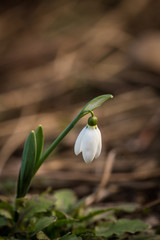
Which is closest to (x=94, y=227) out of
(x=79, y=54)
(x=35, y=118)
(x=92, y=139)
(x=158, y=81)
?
(x=92, y=139)

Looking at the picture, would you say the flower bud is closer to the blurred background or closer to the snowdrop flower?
the snowdrop flower

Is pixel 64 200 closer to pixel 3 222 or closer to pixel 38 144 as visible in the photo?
pixel 3 222

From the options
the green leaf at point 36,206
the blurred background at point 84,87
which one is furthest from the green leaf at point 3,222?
the blurred background at point 84,87

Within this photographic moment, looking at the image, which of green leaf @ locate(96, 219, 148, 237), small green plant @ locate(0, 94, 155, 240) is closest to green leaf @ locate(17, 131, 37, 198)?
small green plant @ locate(0, 94, 155, 240)

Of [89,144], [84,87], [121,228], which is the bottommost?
[121,228]

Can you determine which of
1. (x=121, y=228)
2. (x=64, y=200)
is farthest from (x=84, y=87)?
(x=121, y=228)

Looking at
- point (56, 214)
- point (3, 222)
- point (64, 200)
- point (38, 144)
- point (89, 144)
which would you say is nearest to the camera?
point (89, 144)
